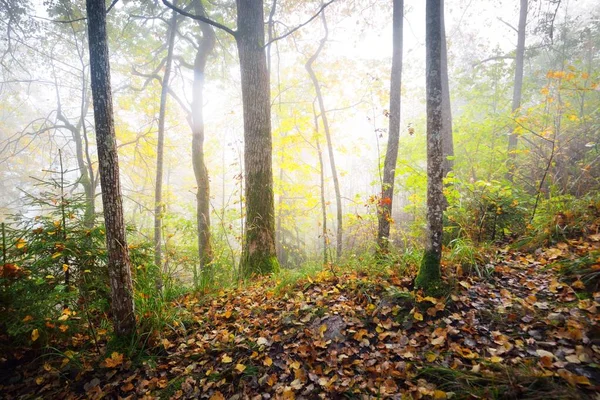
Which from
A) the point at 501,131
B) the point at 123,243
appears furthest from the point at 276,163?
the point at 123,243

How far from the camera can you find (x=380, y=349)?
107 inches

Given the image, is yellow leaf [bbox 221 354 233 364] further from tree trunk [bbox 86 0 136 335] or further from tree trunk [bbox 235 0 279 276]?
tree trunk [bbox 235 0 279 276]

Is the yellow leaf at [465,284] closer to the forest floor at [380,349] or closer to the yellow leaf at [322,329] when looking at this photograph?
the forest floor at [380,349]

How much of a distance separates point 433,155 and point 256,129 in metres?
3.71

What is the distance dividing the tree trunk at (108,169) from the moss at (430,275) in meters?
3.56

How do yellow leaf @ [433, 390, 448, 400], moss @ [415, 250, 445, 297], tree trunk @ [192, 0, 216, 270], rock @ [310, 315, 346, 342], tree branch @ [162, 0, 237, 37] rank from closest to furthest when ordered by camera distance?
yellow leaf @ [433, 390, 448, 400] → rock @ [310, 315, 346, 342] → moss @ [415, 250, 445, 297] → tree branch @ [162, 0, 237, 37] → tree trunk @ [192, 0, 216, 270]

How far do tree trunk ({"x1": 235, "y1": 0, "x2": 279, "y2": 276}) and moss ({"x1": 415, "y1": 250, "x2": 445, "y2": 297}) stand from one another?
3.00 meters

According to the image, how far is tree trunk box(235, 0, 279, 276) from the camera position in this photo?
5.41 meters

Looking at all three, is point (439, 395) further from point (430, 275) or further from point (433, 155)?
point (433, 155)

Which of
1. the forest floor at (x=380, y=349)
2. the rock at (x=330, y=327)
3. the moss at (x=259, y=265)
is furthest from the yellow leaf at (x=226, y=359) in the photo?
→ the moss at (x=259, y=265)

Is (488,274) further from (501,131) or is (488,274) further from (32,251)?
(501,131)

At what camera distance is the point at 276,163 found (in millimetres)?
12242

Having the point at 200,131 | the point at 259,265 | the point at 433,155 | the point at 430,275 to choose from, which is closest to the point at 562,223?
the point at 430,275

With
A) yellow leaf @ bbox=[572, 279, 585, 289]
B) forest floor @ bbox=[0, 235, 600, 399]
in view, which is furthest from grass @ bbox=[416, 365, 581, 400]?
yellow leaf @ bbox=[572, 279, 585, 289]
